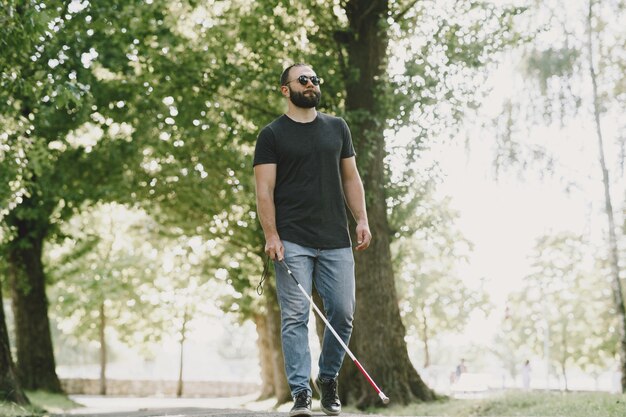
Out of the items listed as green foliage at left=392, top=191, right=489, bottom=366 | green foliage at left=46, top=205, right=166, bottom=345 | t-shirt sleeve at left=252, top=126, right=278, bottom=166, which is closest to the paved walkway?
t-shirt sleeve at left=252, top=126, right=278, bottom=166

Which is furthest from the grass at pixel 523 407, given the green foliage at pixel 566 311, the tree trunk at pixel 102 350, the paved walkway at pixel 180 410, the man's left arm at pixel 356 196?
the green foliage at pixel 566 311

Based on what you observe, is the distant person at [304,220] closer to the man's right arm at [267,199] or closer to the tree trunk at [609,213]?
the man's right arm at [267,199]

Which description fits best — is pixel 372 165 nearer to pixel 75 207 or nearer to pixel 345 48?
pixel 345 48

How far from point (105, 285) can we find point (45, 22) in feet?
59.9

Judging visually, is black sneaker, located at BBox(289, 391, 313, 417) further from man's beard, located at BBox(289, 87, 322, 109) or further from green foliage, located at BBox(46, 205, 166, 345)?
green foliage, located at BBox(46, 205, 166, 345)

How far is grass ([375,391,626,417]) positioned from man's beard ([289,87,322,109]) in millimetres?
4852

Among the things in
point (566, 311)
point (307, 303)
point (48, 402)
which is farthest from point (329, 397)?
point (566, 311)

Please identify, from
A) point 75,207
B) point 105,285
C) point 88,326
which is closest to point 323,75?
point 75,207

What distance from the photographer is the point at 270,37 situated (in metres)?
15.5

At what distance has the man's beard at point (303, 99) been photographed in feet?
19.3

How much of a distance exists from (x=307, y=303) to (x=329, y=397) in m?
0.74

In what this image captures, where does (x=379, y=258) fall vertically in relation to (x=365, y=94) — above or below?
below

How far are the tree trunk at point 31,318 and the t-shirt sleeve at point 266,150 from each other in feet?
59.6

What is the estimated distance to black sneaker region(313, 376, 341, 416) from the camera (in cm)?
590
